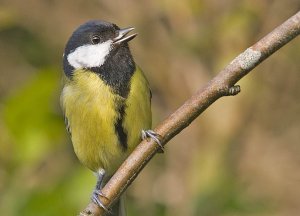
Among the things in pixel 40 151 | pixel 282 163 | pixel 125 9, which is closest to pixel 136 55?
pixel 125 9

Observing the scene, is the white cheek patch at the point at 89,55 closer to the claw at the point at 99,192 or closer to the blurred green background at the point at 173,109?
the blurred green background at the point at 173,109

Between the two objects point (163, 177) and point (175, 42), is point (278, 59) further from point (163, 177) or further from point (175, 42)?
point (163, 177)

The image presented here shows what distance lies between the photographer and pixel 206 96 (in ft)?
6.35

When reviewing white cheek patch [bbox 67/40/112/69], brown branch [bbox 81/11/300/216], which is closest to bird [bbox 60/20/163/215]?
white cheek patch [bbox 67/40/112/69]

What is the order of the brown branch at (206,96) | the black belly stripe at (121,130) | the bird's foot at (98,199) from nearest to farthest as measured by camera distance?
the brown branch at (206,96)
the bird's foot at (98,199)
the black belly stripe at (121,130)

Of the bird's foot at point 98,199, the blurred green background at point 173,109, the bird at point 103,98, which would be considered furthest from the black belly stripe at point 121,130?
the bird's foot at point 98,199

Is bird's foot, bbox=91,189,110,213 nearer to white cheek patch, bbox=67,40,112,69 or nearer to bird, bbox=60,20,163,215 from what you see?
bird, bbox=60,20,163,215

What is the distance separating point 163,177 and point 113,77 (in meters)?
1.22

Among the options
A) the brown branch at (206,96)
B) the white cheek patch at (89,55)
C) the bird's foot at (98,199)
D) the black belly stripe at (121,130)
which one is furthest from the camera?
the white cheek patch at (89,55)

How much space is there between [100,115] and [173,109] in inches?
48.6

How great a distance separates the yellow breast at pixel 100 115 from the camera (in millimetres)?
2508

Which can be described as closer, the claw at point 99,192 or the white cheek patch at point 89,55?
the claw at point 99,192

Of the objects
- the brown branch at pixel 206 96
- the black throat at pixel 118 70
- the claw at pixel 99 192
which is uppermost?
the black throat at pixel 118 70

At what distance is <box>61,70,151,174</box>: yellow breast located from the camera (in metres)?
2.51
